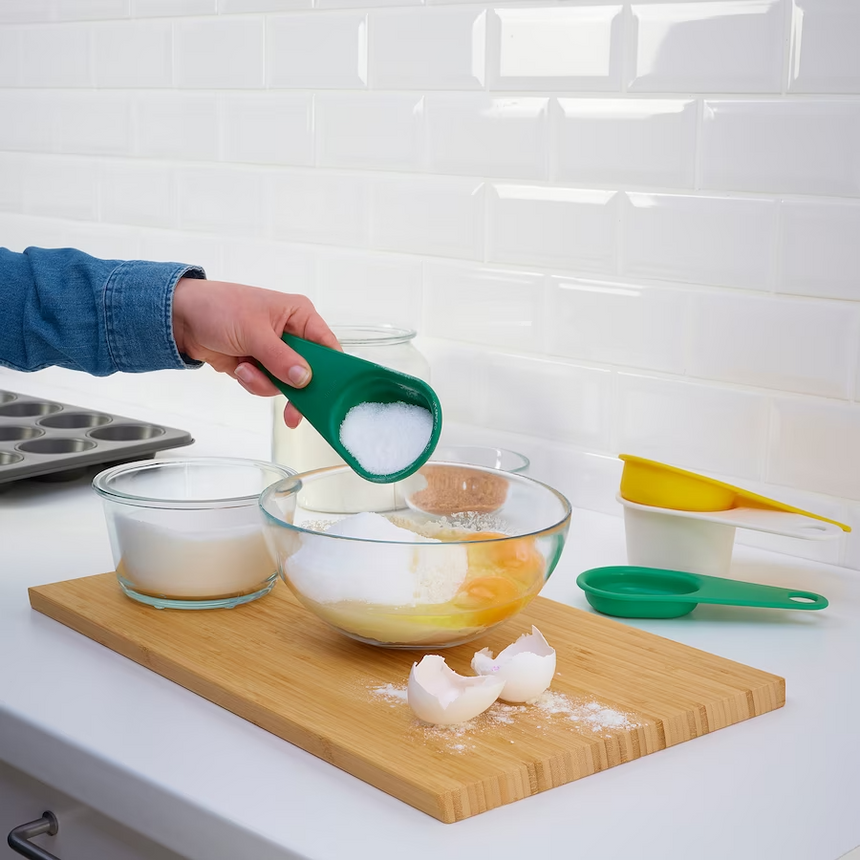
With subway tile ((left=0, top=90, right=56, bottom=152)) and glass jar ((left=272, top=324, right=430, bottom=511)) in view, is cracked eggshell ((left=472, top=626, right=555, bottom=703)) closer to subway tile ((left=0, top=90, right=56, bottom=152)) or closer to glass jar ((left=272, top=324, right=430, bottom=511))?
glass jar ((left=272, top=324, right=430, bottom=511))

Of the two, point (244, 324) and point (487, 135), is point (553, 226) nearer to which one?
point (487, 135)

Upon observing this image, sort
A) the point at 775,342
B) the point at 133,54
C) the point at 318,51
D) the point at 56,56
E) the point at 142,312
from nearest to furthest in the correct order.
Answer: the point at 142,312 → the point at 775,342 → the point at 318,51 → the point at 133,54 → the point at 56,56

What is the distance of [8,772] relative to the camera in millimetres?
879

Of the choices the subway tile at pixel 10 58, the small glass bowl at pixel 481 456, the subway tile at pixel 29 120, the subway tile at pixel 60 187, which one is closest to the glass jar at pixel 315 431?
the small glass bowl at pixel 481 456

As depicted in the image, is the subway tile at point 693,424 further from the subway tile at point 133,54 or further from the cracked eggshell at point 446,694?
the subway tile at point 133,54

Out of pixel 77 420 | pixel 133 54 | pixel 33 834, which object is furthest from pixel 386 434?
pixel 133 54

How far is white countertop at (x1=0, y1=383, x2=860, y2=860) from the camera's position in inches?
25.7

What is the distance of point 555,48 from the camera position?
128cm

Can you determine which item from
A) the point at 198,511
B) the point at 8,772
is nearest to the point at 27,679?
the point at 8,772

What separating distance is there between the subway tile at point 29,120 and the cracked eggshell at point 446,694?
1.51 metres

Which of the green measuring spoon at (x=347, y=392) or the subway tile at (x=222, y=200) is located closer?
the green measuring spoon at (x=347, y=392)

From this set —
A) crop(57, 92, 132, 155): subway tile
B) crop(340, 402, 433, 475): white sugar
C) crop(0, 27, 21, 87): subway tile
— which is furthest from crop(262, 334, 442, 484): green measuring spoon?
crop(0, 27, 21, 87): subway tile

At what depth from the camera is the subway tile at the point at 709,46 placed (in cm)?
112

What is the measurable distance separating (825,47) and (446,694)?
2.44ft
